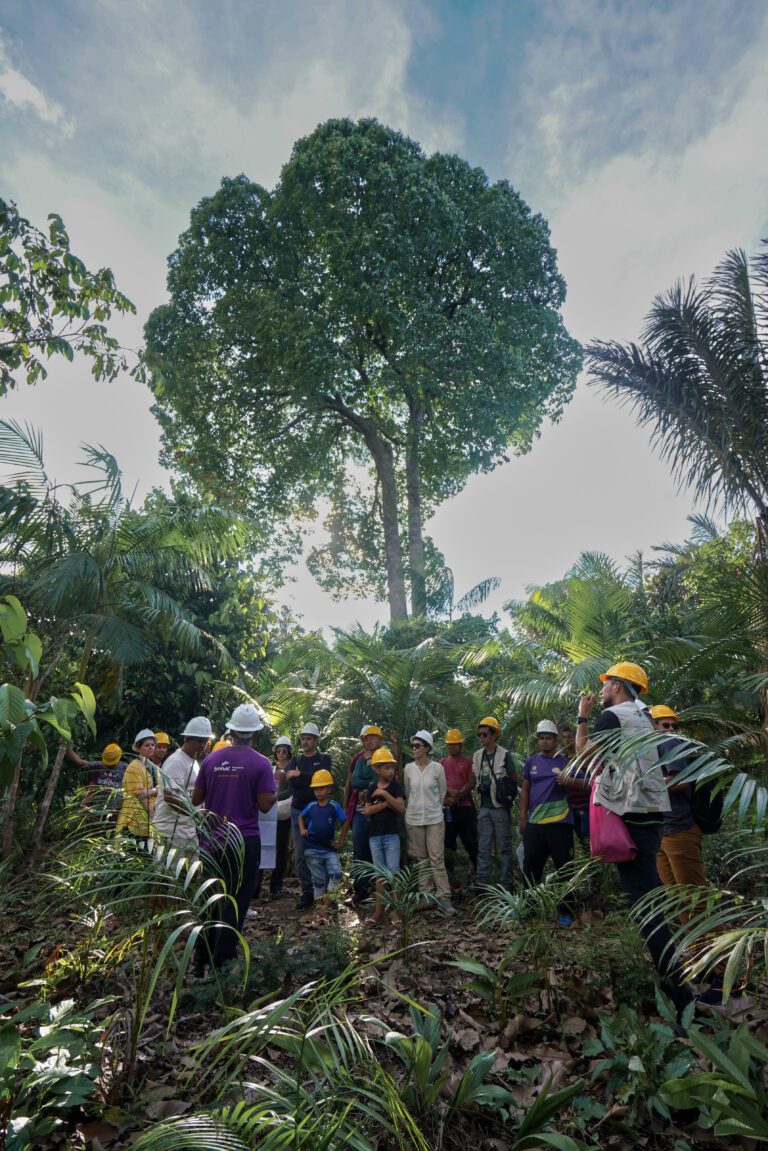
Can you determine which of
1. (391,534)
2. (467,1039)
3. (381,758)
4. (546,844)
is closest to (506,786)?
(546,844)

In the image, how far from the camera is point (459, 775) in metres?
8.02

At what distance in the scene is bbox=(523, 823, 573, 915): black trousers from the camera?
6.32 m

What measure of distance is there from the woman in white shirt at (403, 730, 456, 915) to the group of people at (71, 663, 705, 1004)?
0.01 metres

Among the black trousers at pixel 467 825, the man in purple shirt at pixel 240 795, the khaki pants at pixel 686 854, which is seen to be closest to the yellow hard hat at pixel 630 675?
the khaki pants at pixel 686 854

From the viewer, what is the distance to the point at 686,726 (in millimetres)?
7781

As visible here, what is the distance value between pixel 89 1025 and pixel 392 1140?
1.33 m

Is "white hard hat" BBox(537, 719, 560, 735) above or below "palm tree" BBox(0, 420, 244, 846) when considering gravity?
below

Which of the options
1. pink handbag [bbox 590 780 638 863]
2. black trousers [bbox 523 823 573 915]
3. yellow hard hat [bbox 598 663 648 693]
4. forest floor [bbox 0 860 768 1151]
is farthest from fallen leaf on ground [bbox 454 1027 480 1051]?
black trousers [bbox 523 823 573 915]

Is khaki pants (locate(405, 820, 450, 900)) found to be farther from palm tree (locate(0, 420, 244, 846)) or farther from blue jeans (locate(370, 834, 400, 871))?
palm tree (locate(0, 420, 244, 846))

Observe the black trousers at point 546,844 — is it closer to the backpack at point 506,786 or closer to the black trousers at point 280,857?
the backpack at point 506,786

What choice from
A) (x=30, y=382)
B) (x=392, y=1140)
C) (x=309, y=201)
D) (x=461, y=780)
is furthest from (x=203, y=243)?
(x=392, y=1140)

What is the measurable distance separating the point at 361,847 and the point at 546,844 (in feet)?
6.54

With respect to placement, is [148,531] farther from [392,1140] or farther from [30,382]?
[392,1140]

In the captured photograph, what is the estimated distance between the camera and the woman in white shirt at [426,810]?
732 centimetres
